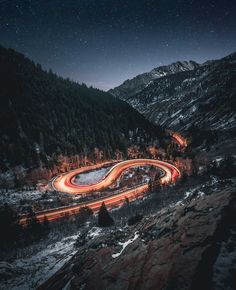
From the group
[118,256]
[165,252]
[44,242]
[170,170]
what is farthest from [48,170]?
[165,252]

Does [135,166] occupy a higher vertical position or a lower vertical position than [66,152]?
lower

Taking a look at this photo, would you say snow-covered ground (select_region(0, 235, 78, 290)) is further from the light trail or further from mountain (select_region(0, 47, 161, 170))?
mountain (select_region(0, 47, 161, 170))

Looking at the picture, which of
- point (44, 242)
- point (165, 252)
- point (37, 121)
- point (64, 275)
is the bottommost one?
point (44, 242)

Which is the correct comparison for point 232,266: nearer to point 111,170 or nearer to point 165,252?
point 165,252

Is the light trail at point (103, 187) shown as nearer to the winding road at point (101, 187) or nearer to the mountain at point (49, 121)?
the winding road at point (101, 187)

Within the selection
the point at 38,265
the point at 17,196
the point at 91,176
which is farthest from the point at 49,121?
the point at 38,265

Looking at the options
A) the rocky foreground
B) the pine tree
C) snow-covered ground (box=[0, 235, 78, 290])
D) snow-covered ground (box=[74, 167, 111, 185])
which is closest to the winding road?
snow-covered ground (box=[74, 167, 111, 185])
